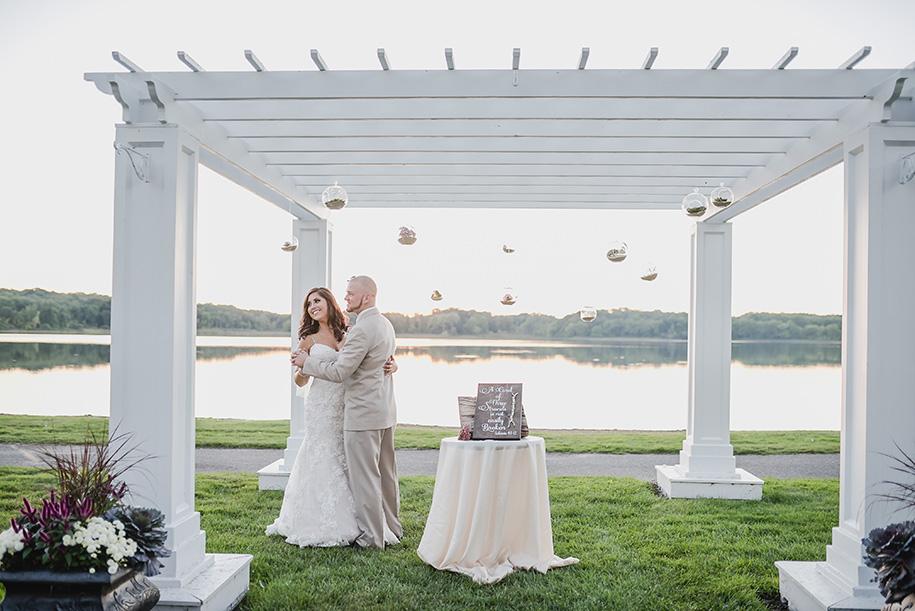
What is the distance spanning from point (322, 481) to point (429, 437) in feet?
20.0

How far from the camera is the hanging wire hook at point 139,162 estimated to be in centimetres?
361

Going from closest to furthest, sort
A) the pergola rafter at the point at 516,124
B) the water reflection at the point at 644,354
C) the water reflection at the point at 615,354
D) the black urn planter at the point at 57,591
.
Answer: the black urn planter at the point at 57,591
the pergola rafter at the point at 516,124
the water reflection at the point at 615,354
the water reflection at the point at 644,354

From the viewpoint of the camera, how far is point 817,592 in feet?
12.0

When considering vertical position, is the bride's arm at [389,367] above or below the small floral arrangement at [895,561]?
above

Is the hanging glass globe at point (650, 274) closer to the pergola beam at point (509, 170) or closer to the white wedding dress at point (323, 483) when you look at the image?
the pergola beam at point (509, 170)

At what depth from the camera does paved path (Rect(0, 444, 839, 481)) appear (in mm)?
8500

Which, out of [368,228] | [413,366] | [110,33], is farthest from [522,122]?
[413,366]

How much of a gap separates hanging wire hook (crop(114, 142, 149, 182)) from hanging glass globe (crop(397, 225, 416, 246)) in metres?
2.40

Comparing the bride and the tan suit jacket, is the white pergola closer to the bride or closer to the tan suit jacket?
the bride

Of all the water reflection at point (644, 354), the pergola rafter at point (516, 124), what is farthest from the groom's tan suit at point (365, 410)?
the water reflection at point (644, 354)

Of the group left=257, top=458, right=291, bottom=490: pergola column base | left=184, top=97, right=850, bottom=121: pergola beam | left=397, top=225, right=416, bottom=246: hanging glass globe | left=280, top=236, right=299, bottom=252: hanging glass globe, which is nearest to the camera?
left=184, top=97, right=850, bottom=121: pergola beam

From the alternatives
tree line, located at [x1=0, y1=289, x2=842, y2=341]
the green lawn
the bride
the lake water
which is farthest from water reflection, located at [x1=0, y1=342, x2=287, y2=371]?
the bride

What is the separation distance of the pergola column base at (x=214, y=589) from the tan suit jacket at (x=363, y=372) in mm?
1356

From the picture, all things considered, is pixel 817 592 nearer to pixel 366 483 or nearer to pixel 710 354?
pixel 366 483
